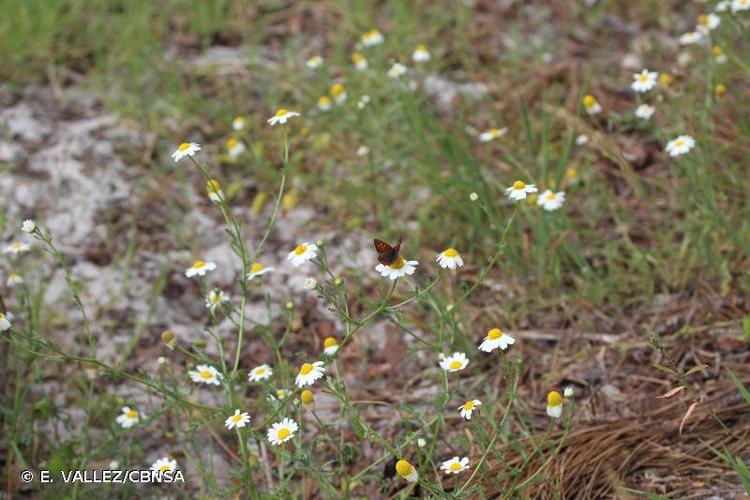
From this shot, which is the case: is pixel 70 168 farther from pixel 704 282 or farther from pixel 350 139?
pixel 704 282

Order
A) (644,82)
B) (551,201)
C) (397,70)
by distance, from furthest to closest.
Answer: (397,70) < (644,82) < (551,201)

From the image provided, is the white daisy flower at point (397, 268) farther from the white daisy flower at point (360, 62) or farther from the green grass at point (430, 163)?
the white daisy flower at point (360, 62)

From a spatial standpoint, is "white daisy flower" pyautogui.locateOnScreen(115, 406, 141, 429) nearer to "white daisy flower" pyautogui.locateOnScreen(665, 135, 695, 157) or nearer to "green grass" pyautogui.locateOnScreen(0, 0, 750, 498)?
"green grass" pyautogui.locateOnScreen(0, 0, 750, 498)

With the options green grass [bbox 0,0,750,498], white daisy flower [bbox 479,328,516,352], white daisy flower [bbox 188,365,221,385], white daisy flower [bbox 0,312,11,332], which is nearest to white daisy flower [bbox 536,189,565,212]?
green grass [bbox 0,0,750,498]

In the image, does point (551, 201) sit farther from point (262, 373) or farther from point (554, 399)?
point (262, 373)

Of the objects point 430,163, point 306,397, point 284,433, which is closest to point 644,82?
point 430,163

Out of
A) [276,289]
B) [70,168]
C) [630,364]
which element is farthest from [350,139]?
[630,364]

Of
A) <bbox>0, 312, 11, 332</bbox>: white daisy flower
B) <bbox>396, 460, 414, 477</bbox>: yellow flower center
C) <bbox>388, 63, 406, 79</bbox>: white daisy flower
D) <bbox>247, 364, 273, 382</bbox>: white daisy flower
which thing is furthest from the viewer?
<bbox>388, 63, 406, 79</bbox>: white daisy flower

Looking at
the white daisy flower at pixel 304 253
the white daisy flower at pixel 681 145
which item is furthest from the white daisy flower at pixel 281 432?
the white daisy flower at pixel 681 145
